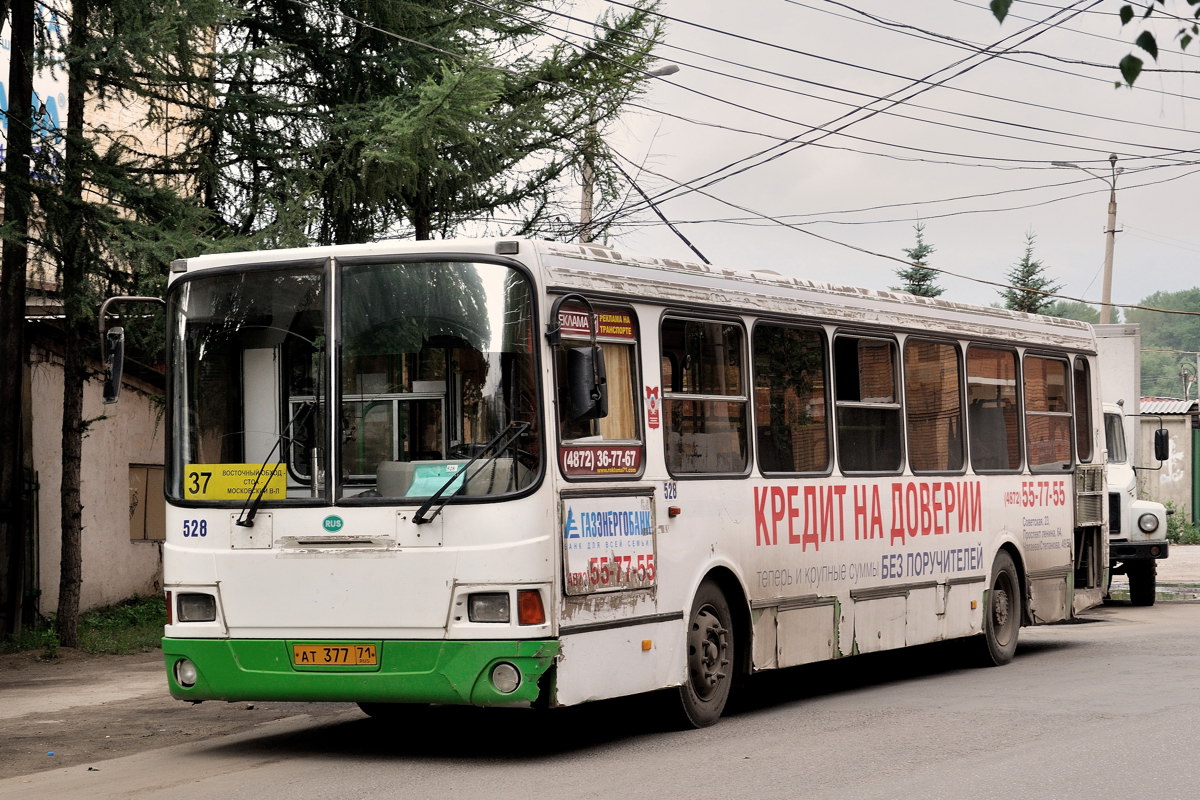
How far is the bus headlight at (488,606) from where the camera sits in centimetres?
914

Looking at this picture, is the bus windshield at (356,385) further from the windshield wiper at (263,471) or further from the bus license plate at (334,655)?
the bus license plate at (334,655)

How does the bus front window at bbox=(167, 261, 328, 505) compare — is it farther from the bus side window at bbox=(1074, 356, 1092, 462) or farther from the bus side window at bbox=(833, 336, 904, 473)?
the bus side window at bbox=(1074, 356, 1092, 462)

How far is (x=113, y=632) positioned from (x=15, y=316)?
375 centimetres

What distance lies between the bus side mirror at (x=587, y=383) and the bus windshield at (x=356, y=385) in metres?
0.23

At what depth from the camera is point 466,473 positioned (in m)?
9.30

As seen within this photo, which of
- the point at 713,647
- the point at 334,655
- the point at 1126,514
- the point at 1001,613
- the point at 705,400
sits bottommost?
the point at 1001,613

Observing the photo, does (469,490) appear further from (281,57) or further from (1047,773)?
(281,57)

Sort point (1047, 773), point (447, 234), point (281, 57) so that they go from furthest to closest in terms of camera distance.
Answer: point (447, 234) < point (281, 57) < point (1047, 773)

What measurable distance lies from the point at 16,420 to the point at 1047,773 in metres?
11.7

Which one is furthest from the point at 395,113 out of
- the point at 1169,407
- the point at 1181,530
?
the point at 1169,407

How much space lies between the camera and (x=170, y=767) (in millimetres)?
9766

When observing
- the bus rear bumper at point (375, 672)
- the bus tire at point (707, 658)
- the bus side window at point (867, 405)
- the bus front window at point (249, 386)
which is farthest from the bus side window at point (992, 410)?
the bus front window at point (249, 386)

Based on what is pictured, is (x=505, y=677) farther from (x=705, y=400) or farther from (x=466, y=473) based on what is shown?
(x=705, y=400)

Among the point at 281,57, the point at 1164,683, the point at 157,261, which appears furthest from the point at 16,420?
the point at 1164,683
